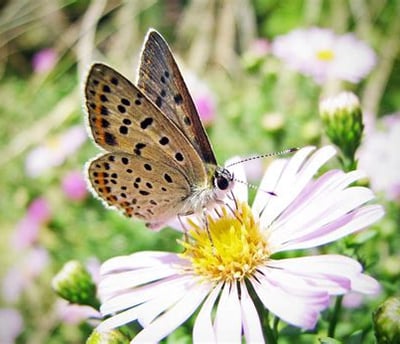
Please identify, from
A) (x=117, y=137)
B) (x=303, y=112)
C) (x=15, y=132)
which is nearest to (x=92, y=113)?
(x=117, y=137)

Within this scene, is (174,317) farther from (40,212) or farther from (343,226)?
(40,212)

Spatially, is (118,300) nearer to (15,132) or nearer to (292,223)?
(292,223)

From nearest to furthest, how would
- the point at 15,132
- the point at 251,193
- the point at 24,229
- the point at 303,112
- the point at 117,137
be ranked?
the point at 117,137 → the point at 251,193 → the point at 303,112 → the point at 24,229 → the point at 15,132

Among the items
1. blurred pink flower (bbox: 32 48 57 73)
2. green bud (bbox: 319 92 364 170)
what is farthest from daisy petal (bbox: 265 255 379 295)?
blurred pink flower (bbox: 32 48 57 73)

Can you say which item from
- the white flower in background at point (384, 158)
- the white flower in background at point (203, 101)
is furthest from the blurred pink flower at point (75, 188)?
the white flower in background at point (384, 158)

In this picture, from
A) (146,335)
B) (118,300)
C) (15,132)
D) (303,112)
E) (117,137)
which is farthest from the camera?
(15,132)

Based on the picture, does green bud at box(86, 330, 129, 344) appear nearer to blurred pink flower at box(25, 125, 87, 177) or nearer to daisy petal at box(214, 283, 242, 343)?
daisy petal at box(214, 283, 242, 343)
